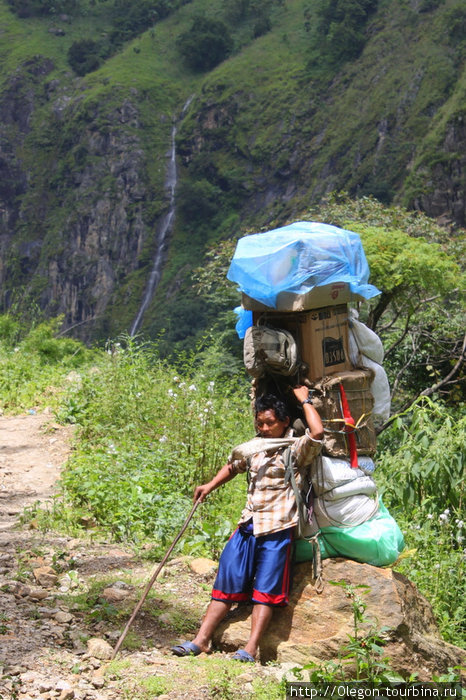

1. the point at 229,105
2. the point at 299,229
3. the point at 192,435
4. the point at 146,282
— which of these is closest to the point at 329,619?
the point at 299,229

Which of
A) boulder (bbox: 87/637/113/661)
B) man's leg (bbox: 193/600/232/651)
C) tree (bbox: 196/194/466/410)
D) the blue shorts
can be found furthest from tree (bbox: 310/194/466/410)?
boulder (bbox: 87/637/113/661)

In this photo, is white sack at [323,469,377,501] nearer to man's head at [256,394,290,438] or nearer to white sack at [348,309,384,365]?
man's head at [256,394,290,438]

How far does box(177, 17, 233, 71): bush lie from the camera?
6150 cm

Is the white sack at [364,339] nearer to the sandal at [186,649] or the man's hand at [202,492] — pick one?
the man's hand at [202,492]

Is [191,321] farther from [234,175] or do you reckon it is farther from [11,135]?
[11,135]

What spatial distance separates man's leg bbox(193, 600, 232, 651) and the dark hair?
34.1 inches

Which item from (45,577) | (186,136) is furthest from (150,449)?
(186,136)

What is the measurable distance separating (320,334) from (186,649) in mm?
1517

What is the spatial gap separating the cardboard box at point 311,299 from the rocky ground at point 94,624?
61.0 inches

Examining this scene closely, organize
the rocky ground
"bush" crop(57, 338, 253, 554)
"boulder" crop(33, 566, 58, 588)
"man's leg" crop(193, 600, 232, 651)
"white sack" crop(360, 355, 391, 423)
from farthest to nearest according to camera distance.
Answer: "bush" crop(57, 338, 253, 554) < "boulder" crop(33, 566, 58, 588) < "white sack" crop(360, 355, 391, 423) < "man's leg" crop(193, 600, 232, 651) < the rocky ground

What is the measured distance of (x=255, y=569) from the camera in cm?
335

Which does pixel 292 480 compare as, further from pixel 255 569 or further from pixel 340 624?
pixel 340 624

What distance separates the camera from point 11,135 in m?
60.6

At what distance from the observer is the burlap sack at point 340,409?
3365 millimetres
